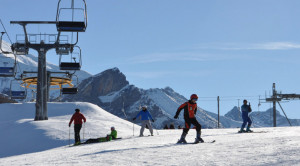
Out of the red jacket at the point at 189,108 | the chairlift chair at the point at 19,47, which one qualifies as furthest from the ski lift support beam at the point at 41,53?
the red jacket at the point at 189,108

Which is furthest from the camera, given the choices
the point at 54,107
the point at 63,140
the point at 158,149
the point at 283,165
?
the point at 54,107

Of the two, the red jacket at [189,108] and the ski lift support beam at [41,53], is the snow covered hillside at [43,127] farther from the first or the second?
the red jacket at [189,108]

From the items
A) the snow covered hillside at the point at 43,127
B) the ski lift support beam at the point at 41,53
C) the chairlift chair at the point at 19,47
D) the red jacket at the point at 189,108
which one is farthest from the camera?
the chairlift chair at the point at 19,47

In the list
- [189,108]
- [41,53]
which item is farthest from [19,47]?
[189,108]

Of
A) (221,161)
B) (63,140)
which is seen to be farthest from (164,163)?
(63,140)

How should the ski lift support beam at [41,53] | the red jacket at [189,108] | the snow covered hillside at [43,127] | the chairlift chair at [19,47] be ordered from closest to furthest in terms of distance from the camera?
1. the red jacket at [189,108]
2. the snow covered hillside at [43,127]
3. the ski lift support beam at [41,53]
4. the chairlift chair at [19,47]

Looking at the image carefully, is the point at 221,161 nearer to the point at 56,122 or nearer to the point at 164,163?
the point at 164,163

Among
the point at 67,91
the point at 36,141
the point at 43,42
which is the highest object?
the point at 43,42

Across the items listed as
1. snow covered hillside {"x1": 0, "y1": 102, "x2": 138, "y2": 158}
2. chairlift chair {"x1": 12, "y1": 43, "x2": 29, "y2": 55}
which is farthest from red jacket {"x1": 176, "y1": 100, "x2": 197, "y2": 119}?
chairlift chair {"x1": 12, "y1": 43, "x2": 29, "y2": 55}

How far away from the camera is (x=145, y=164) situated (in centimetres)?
855

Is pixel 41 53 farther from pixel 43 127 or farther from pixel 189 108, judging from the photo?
pixel 189 108

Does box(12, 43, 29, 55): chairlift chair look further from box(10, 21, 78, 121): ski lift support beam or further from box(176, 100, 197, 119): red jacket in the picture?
box(176, 100, 197, 119): red jacket

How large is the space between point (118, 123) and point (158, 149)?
14.8 metres

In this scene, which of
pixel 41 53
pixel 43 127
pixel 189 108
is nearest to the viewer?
pixel 189 108
